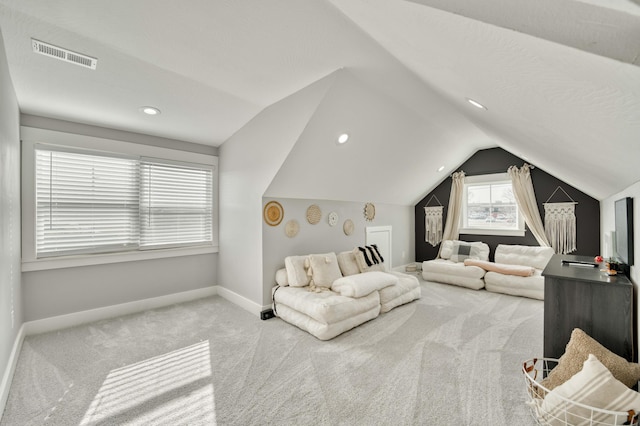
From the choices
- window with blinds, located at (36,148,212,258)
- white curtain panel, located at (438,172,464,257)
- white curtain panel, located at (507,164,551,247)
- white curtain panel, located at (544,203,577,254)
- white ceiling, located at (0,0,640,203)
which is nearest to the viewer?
white ceiling, located at (0,0,640,203)

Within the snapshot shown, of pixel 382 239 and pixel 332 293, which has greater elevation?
pixel 382 239

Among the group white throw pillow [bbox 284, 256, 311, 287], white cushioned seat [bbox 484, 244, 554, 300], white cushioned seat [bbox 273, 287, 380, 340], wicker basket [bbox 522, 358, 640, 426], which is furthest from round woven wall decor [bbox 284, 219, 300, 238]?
white cushioned seat [bbox 484, 244, 554, 300]

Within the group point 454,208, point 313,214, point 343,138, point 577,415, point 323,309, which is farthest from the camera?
point 454,208

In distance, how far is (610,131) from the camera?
49.3 inches

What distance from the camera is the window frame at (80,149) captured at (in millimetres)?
2935

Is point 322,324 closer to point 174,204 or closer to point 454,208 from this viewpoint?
point 174,204

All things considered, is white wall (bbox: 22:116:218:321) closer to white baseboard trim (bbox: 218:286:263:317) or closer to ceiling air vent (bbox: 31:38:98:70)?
white baseboard trim (bbox: 218:286:263:317)

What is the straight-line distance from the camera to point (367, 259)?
423cm

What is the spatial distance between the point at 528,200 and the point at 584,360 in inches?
161

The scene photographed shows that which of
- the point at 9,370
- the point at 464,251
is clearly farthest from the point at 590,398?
the point at 464,251

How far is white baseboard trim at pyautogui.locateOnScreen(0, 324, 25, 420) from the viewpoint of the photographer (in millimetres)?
1879

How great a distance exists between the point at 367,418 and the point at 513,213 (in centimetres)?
514

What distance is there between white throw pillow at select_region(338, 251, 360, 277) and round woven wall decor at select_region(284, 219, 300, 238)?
76 cm

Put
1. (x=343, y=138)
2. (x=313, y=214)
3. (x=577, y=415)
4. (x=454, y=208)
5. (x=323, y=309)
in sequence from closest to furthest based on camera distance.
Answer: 1. (x=577, y=415)
2. (x=323, y=309)
3. (x=343, y=138)
4. (x=313, y=214)
5. (x=454, y=208)
